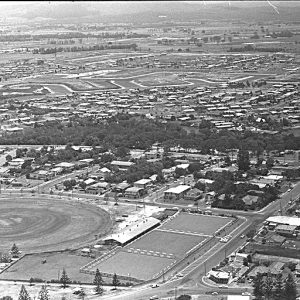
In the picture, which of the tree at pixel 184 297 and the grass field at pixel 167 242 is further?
the grass field at pixel 167 242

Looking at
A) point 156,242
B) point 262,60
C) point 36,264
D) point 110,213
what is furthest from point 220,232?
point 262,60

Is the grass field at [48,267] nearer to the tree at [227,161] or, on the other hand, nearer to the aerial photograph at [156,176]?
the aerial photograph at [156,176]

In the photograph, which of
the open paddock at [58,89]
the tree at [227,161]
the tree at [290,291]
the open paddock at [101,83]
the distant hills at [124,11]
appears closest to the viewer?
the tree at [290,291]

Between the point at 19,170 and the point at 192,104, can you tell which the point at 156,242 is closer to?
the point at 19,170

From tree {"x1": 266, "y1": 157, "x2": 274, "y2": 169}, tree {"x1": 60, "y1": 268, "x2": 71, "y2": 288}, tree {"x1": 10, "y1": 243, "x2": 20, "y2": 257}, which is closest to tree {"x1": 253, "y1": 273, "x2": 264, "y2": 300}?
tree {"x1": 60, "y1": 268, "x2": 71, "y2": 288}

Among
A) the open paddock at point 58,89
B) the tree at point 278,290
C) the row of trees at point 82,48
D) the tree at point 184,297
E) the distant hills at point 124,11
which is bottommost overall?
the open paddock at point 58,89

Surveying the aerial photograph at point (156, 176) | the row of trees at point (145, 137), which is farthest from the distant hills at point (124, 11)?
the row of trees at point (145, 137)
